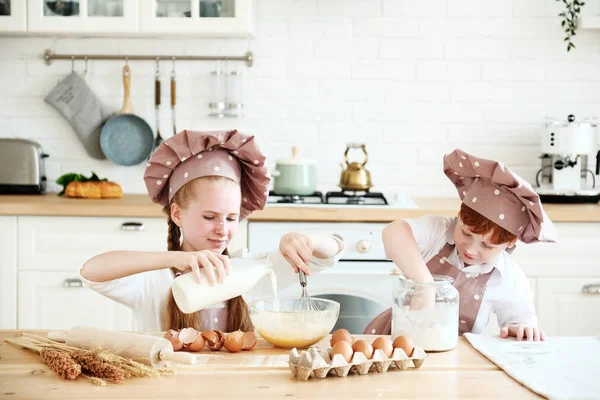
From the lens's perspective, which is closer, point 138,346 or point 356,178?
point 138,346

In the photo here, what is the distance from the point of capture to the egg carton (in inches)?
51.4

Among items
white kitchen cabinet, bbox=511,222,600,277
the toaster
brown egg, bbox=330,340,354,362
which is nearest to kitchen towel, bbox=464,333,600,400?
brown egg, bbox=330,340,354,362

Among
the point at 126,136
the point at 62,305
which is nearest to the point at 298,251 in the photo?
the point at 62,305

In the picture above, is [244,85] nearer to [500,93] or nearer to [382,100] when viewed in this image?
[382,100]

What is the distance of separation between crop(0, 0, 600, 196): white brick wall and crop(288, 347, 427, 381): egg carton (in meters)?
2.40

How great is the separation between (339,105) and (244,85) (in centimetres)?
46

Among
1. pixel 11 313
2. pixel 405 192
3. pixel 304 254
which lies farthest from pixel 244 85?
pixel 304 254

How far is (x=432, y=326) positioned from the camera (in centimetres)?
152

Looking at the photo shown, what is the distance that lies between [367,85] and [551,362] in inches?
96.4

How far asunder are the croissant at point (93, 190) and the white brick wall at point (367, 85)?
341 mm

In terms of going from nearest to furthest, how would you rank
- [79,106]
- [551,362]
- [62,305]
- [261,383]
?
[261,383]
[551,362]
[62,305]
[79,106]

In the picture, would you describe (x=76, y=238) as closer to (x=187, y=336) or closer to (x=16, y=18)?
(x=16, y=18)

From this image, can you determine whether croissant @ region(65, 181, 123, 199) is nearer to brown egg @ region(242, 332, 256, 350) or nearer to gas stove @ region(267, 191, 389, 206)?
gas stove @ region(267, 191, 389, 206)

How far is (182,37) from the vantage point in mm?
3688
